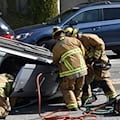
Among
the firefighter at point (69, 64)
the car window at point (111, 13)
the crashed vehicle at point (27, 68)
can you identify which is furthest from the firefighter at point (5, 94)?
the car window at point (111, 13)

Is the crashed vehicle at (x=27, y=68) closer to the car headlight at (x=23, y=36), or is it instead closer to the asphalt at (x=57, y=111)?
the asphalt at (x=57, y=111)

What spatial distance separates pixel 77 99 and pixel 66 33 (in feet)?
3.63

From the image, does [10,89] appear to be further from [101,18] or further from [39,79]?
[101,18]

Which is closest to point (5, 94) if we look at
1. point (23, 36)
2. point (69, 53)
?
point (69, 53)

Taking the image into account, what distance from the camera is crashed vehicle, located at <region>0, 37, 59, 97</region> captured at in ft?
27.9

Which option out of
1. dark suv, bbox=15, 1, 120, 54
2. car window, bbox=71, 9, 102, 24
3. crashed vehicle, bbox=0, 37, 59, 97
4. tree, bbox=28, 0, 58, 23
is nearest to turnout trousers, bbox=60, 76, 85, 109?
crashed vehicle, bbox=0, 37, 59, 97

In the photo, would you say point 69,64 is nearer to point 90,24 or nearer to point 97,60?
point 97,60

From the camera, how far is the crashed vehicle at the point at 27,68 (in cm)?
851

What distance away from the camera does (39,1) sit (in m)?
21.7

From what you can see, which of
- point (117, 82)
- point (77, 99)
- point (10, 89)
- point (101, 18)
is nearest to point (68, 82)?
point (77, 99)

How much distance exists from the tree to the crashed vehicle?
484 inches

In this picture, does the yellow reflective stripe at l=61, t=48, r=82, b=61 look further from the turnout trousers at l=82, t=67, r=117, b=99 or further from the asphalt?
the asphalt

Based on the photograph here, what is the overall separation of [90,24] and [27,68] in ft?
21.2

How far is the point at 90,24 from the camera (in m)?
14.7
